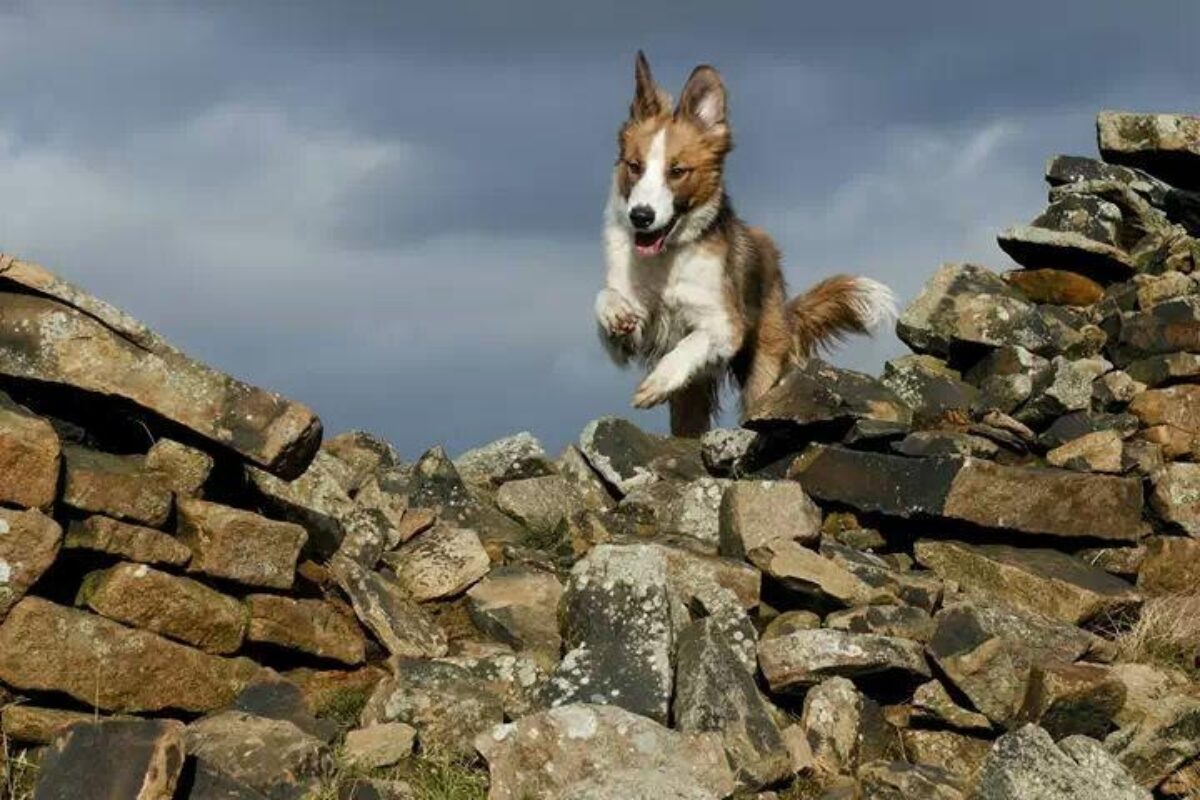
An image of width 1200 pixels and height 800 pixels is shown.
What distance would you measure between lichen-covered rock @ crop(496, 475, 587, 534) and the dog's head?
2.31 meters

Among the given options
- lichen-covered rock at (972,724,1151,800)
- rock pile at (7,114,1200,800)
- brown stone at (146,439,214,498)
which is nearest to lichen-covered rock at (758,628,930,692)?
rock pile at (7,114,1200,800)

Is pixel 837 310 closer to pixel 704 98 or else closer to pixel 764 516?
pixel 704 98

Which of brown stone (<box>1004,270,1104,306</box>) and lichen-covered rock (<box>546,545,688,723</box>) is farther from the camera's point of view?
brown stone (<box>1004,270,1104,306</box>)

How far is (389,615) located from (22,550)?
2.05m

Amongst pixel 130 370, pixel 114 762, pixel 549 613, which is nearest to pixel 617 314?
pixel 549 613

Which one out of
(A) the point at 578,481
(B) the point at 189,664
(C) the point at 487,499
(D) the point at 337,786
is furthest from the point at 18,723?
(A) the point at 578,481

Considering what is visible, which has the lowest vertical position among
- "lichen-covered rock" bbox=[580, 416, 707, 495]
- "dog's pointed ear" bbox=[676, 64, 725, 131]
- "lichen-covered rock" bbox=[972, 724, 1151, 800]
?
"lichen-covered rock" bbox=[972, 724, 1151, 800]

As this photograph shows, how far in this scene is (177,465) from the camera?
8.29m

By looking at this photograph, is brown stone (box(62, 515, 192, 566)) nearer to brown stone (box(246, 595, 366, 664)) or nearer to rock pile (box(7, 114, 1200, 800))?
rock pile (box(7, 114, 1200, 800))

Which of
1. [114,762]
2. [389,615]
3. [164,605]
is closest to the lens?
[114,762]

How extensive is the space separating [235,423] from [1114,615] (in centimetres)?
593

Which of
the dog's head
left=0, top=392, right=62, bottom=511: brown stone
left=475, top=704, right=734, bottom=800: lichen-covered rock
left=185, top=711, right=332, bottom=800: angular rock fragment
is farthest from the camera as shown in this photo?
the dog's head

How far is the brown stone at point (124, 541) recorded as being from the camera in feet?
25.7

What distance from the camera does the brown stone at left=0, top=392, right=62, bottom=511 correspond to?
759 cm
